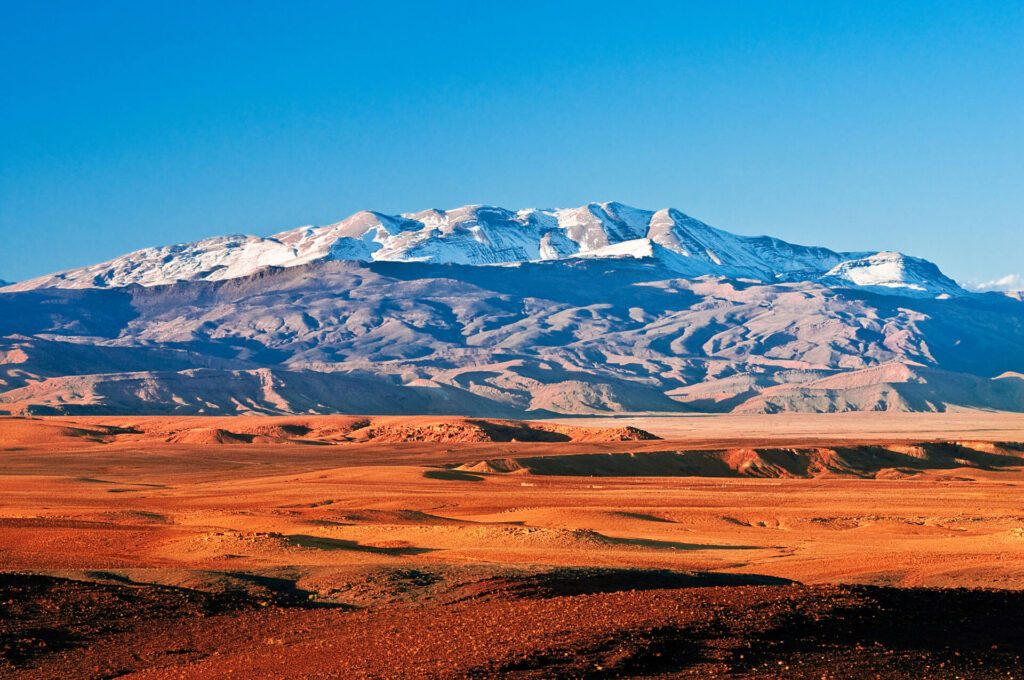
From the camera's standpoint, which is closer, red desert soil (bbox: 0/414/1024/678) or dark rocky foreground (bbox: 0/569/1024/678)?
Answer: dark rocky foreground (bbox: 0/569/1024/678)

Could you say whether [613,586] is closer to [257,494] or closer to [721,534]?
[721,534]

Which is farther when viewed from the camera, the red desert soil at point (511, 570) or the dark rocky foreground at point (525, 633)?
the red desert soil at point (511, 570)

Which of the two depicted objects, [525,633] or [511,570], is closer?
[525,633]

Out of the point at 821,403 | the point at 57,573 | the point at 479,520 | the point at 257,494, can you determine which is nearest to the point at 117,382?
the point at 821,403
